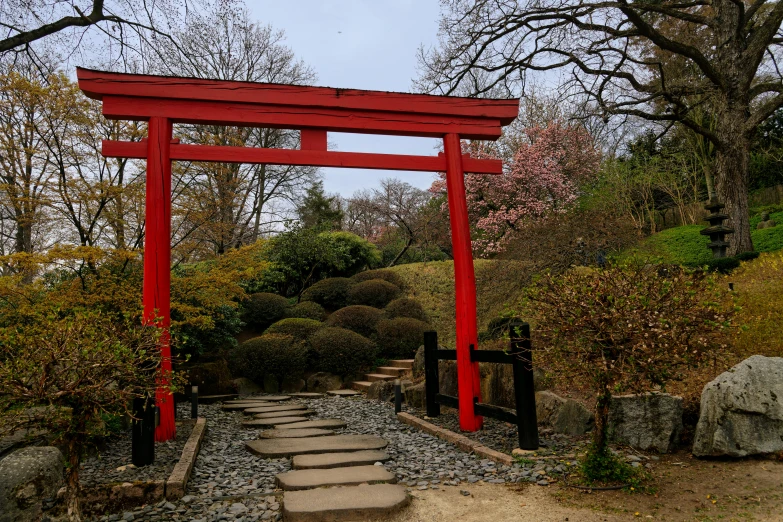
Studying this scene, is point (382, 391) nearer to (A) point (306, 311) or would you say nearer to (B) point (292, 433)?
(B) point (292, 433)

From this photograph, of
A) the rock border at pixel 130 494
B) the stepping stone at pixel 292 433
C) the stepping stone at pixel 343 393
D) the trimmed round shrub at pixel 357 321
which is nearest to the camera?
the rock border at pixel 130 494

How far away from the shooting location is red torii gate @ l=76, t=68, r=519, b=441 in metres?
5.17

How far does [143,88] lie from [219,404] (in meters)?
5.68

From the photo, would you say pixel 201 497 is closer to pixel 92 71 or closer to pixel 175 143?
pixel 175 143

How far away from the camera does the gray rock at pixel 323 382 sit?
1025 cm

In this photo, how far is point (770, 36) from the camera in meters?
9.54

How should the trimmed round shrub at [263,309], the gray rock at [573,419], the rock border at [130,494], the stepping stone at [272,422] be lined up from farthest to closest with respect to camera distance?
the trimmed round shrub at [263,309]
the stepping stone at [272,422]
the gray rock at [573,419]
the rock border at [130,494]

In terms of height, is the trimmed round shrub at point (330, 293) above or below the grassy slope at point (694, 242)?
below

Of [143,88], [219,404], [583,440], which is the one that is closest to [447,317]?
[219,404]

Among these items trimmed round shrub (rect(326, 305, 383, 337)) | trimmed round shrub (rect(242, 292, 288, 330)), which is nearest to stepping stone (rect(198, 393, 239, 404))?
trimmed round shrub (rect(326, 305, 383, 337))

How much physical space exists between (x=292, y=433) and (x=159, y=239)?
103 inches

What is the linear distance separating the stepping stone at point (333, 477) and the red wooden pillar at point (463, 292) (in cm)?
158

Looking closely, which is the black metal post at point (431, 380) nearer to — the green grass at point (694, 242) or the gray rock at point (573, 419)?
the gray rock at point (573, 419)

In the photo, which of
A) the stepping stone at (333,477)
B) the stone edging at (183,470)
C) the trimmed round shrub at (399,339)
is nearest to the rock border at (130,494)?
the stone edging at (183,470)
